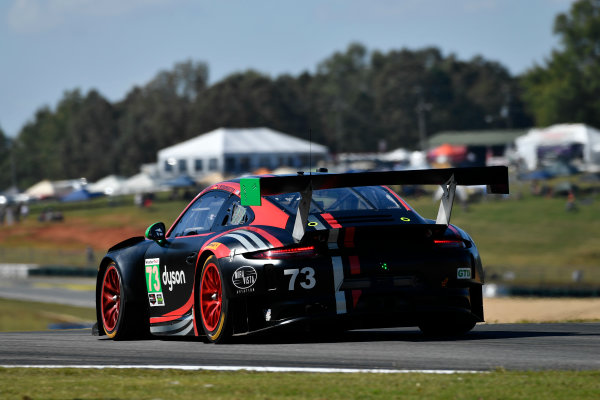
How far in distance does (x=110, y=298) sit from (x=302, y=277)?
2.91 m

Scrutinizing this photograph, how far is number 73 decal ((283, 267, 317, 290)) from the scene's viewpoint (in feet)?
26.7

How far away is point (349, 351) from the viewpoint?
25.9ft

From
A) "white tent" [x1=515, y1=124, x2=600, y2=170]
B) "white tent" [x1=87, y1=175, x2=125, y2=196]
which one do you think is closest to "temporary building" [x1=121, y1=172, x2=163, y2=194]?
"white tent" [x1=87, y1=175, x2=125, y2=196]

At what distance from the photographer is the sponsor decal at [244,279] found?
819cm

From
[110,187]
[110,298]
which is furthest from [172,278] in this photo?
[110,187]

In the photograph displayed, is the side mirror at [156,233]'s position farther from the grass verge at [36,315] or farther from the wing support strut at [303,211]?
the grass verge at [36,315]

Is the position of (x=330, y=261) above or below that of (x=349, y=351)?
above

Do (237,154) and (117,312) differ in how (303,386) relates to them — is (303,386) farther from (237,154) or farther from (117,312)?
(237,154)

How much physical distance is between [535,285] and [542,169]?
3891 centimetres

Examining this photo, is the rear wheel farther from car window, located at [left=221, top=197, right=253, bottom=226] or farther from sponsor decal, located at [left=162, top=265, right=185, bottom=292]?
sponsor decal, located at [left=162, top=265, right=185, bottom=292]

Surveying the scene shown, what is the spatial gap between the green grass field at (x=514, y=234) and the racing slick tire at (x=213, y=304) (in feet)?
102

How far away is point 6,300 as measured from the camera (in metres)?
43.7

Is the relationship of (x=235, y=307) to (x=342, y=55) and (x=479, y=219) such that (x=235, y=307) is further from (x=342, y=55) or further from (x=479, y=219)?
(x=342, y=55)

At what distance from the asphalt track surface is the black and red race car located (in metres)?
0.22
